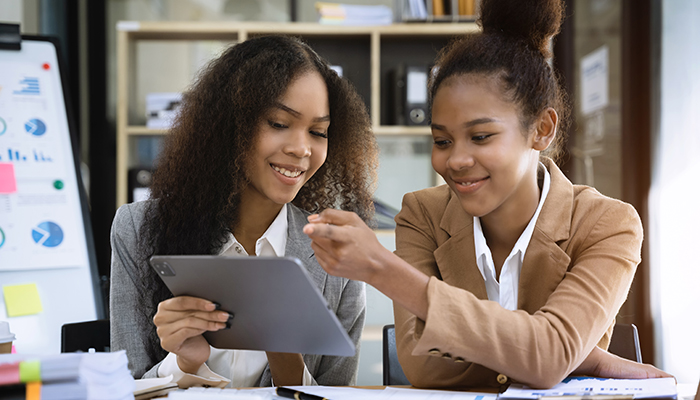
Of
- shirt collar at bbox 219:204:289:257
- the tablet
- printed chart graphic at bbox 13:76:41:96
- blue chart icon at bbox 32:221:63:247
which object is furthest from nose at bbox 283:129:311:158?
printed chart graphic at bbox 13:76:41:96

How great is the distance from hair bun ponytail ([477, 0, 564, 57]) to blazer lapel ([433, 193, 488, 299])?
40 centimetres

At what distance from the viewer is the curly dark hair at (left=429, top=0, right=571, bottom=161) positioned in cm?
119

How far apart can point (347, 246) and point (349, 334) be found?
634 millimetres

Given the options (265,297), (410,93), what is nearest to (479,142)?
(265,297)

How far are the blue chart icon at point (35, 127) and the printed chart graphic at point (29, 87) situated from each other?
0.11 m

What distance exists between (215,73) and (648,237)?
94.3 inches

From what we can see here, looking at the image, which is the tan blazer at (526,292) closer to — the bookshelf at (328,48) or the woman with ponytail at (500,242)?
the woman with ponytail at (500,242)

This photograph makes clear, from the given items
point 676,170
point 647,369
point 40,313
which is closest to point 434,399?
point 647,369

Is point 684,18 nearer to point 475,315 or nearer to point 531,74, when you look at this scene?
point 531,74

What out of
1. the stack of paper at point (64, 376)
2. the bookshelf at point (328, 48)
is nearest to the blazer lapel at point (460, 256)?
the stack of paper at point (64, 376)

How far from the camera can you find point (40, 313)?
87.5 inches

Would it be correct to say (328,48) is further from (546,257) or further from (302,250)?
(546,257)

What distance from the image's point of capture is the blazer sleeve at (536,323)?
0.95 m

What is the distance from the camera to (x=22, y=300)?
219 centimetres
